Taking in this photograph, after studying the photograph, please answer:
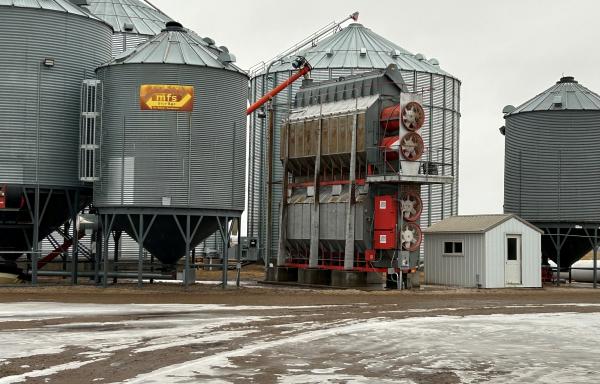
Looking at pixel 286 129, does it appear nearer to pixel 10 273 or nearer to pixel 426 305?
pixel 10 273

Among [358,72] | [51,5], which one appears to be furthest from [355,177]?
[358,72]

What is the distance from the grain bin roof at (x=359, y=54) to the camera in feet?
217

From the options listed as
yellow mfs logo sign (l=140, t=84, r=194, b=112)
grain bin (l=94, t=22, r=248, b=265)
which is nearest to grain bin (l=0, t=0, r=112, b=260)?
grain bin (l=94, t=22, r=248, b=265)

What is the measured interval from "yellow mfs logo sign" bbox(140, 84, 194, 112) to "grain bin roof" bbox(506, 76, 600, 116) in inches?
901

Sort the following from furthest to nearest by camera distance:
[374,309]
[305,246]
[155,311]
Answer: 1. [305,246]
2. [374,309]
3. [155,311]

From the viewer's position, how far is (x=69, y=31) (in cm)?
4684

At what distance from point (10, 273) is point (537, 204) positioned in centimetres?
3036

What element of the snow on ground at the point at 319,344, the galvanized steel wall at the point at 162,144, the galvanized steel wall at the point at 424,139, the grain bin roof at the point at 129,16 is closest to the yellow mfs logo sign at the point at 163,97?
the galvanized steel wall at the point at 162,144

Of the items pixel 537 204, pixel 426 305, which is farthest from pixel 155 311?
pixel 537 204

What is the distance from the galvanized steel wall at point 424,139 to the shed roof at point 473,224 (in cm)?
1241

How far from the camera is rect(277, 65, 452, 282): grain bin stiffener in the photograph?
45656mm

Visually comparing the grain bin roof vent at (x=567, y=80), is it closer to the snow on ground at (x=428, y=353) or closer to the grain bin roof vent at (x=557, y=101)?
the grain bin roof vent at (x=557, y=101)

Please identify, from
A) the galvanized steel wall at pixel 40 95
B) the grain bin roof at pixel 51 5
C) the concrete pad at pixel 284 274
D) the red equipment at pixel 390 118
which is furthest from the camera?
the concrete pad at pixel 284 274

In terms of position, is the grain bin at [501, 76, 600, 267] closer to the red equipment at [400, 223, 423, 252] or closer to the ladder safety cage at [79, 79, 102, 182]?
the red equipment at [400, 223, 423, 252]
